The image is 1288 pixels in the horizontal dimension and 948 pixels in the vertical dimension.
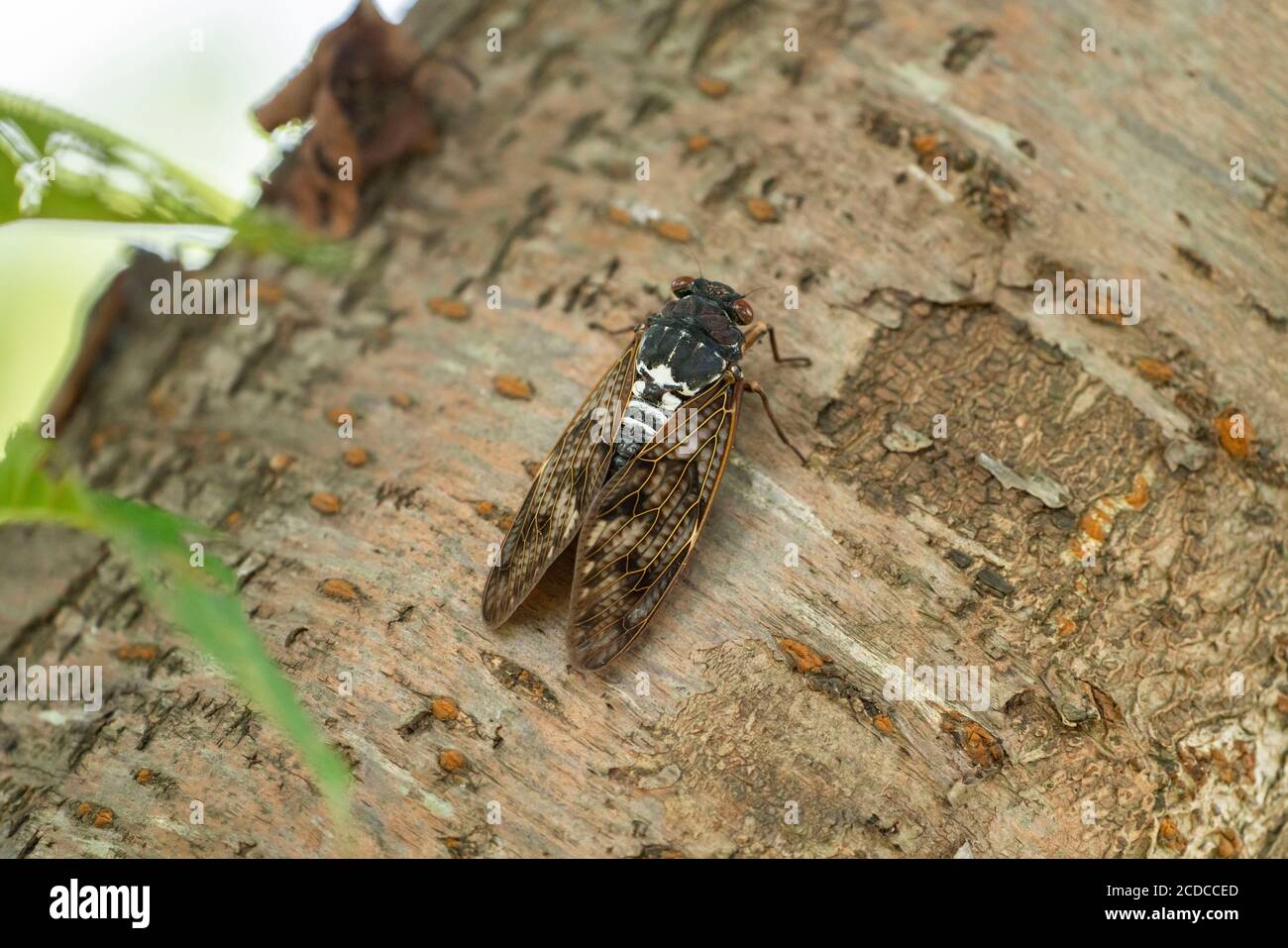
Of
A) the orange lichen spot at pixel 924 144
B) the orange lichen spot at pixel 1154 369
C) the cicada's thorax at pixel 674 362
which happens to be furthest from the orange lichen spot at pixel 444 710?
the orange lichen spot at pixel 924 144

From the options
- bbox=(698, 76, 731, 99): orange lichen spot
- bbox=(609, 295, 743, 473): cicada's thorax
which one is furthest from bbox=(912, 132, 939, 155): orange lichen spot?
bbox=(609, 295, 743, 473): cicada's thorax

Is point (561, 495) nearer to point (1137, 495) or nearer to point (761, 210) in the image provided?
point (761, 210)

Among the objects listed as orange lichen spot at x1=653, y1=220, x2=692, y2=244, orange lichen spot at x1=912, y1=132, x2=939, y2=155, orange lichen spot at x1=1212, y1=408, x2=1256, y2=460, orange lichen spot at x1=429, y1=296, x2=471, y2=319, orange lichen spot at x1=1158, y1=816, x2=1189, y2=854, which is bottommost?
orange lichen spot at x1=1158, y1=816, x2=1189, y2=854

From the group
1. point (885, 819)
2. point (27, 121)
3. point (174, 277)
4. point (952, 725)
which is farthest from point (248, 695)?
point (27, 121)

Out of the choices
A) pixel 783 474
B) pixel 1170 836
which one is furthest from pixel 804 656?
pixel 1170 836

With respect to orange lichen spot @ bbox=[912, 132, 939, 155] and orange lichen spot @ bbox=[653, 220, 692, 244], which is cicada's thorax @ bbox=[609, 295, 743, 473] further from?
orange lichen spot @ bbox=[912, 132, 939, 155]

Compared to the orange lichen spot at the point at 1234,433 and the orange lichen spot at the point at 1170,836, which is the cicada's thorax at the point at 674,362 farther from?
the orange lichen spot at the point at 1170,836
